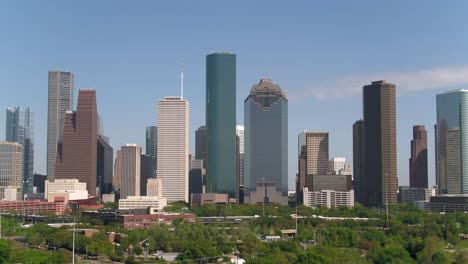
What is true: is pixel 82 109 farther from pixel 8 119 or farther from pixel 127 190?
pixel 8 119

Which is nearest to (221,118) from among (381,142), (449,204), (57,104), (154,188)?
(154,188)

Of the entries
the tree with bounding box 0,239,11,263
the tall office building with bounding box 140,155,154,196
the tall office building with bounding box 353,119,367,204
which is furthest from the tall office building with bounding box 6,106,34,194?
the tree with bounding box 0,239,11,263

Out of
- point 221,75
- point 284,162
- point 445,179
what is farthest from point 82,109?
point 445,179

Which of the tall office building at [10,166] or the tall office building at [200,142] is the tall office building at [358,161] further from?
the tall office building at [10,166]

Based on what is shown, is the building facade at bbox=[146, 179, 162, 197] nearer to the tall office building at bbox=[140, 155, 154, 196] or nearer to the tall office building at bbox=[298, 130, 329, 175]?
the tall office building at bbox=[140, 155, 154, 196]

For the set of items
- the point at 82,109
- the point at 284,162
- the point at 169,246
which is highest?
the point at 82,109

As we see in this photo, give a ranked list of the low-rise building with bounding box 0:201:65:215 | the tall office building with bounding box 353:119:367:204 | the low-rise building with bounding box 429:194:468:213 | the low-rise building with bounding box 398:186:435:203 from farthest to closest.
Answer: the low-rise building with bounding box 398:186:435:203 → the tall office building with bounding box 353:119:367:204 → the low-rise building with bounding box 429:194:468:213 → the low-rise building with bounding box 0:201:65:215
